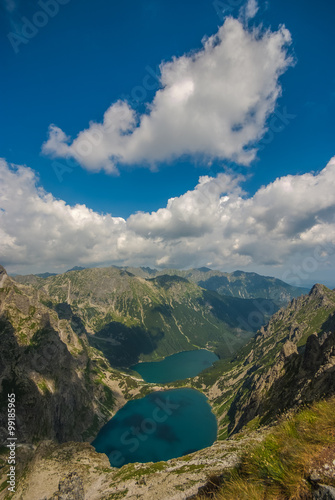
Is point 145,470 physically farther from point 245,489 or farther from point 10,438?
point 10,438

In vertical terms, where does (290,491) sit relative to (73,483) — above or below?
above

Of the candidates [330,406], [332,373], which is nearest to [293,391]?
[332,373]

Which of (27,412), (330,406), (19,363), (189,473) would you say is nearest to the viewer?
(330,406)

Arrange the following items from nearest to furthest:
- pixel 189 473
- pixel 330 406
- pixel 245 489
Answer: pixel 245 489 → pixel 330 406 → pixel 189 473

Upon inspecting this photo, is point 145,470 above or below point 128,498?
below

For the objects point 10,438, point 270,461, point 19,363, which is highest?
point 270,461

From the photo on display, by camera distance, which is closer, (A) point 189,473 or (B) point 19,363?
(A) point 189,473

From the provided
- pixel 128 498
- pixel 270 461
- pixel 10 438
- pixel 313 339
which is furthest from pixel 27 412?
pixel 270 461

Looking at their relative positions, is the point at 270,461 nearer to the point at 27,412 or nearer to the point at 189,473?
the point at 189,473

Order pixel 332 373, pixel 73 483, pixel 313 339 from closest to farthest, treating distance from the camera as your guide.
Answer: pixel 73 483, pixel 332 373, pixel 313 339
